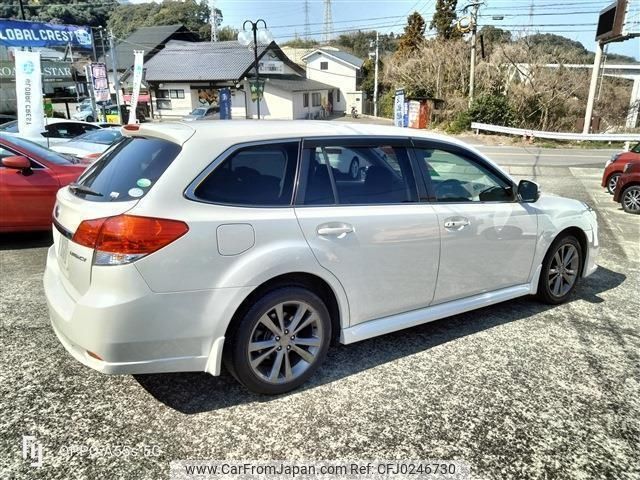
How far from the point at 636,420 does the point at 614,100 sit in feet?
120

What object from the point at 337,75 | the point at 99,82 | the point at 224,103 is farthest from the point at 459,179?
the point at 337,75

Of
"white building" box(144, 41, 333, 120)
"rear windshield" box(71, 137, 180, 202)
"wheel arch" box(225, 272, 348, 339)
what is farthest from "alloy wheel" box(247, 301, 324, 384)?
"white building" box(144, 41, 333, 120)

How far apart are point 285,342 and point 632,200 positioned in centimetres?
827

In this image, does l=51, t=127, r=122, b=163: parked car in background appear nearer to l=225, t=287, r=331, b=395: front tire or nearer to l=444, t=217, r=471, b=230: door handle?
l=225, t=287, r=331, b=395: front tire

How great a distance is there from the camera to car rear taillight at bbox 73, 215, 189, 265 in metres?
2.31

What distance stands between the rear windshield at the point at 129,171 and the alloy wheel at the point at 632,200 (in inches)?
343

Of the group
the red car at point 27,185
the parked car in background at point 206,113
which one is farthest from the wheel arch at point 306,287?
the parked car in background at point 206,113

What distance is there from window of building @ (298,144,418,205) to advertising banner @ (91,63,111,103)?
70.2ft

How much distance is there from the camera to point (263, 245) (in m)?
2.57

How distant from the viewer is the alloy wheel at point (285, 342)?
2.72m

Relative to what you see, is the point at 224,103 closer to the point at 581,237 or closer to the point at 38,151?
the point at 38,151

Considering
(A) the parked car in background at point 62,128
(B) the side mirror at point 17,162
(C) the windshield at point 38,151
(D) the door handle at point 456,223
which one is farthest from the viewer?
(A) the parked car in background at point 62,128

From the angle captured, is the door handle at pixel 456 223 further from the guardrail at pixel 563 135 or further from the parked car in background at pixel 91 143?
the guardrail at pixel 563 135

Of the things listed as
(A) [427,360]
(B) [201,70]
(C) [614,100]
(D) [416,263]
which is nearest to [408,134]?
Answer: (D) [416,263]
